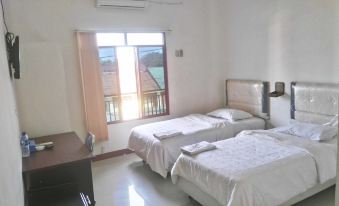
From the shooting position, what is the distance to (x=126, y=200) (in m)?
3.17

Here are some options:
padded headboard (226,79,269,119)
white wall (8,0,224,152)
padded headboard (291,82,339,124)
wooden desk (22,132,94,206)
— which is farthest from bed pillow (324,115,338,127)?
wooden desk (22,132,94,206)

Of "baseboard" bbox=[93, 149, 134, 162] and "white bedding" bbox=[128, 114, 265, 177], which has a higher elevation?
"white bedding" bbox=[128, 114, 265, 177]

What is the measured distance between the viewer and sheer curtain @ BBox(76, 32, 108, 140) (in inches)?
160

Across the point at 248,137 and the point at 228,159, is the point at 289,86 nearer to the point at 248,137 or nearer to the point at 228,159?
the point at 248,137

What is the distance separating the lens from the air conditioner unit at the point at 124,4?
13.4 feet

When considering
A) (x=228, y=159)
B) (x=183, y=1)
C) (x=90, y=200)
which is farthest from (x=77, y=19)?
(x=228, y=159)

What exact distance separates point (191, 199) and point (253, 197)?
38.6 inches

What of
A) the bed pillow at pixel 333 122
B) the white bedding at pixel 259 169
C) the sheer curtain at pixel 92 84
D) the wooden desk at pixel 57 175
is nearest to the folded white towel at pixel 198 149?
the white bedding at pixel 259 169

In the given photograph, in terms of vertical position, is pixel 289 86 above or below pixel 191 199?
above

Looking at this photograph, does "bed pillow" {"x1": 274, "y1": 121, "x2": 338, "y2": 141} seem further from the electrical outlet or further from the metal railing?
the electrical outlet

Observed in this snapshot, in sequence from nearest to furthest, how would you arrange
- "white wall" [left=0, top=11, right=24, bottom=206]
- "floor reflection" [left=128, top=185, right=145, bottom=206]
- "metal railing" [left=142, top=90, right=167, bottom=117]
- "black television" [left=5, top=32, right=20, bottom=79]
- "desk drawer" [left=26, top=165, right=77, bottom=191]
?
"white wall" [left=0, top=11, right=24, bottom=206] → "desk drawer" [left=26, top=165, right=77, bottom=191] → "black television" [left=5, top=32, right=20, bottom=79] → "floor reflection" [left=128, top=185, right=145, bottom=206] → "metal railing" [left=142, top=90, right=167, bottom=117]

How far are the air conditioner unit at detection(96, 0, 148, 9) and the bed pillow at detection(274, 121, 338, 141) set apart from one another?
2877mm

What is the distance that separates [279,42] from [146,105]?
2434 mm

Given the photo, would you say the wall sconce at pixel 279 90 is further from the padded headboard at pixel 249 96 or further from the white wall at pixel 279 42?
the padded headboard at pixel 249 96
